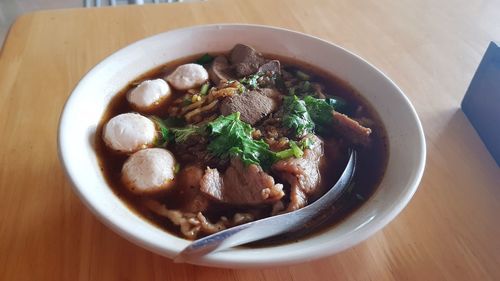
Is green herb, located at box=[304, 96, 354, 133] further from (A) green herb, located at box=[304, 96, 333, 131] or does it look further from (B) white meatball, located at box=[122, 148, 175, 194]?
(B) white meatball, located at box=[122, 148, 175, 194]

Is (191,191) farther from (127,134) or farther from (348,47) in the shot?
(348,47)

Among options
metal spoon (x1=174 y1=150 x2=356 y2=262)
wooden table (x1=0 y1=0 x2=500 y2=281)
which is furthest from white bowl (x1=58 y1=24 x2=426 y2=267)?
wooden table (x1=0 y1=0 x2=500 y2=281)

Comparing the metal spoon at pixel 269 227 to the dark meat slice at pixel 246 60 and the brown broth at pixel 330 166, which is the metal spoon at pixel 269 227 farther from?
the dark meat slice at pixel 246 60

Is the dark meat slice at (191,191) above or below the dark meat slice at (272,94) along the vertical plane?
below

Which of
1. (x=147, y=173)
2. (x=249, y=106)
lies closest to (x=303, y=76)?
(x=249, y=106)

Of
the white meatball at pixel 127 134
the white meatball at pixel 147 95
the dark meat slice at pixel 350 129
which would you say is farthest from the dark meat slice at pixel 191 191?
the dark meat slice at pixel 350 129

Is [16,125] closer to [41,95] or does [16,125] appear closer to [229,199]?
[41,95]

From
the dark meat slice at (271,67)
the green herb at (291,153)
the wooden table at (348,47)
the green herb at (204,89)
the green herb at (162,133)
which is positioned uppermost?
the green herb at (291,153)
